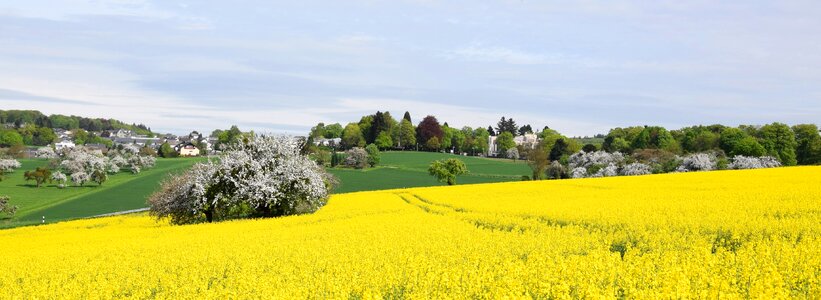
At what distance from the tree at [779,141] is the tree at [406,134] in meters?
86.1

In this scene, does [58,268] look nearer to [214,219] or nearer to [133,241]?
[133,241]

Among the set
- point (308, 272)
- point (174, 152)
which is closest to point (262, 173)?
point (308, 272)

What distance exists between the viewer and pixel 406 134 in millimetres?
161250

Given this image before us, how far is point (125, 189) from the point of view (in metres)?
78.7

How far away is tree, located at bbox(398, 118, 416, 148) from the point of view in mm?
161250

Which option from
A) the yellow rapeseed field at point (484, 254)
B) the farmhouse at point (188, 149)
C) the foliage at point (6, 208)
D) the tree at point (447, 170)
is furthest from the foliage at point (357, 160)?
the farmhouse at point (188, 149)

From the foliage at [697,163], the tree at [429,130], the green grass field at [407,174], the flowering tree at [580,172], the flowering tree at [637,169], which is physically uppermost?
the tree at [429,130]

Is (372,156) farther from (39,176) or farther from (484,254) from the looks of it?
(484,254)

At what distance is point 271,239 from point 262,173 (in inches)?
643

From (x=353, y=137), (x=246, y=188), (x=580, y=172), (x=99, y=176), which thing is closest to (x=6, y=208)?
(x=99, y=176)

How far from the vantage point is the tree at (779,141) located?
290 ft

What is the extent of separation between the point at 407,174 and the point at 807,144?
62.3 metres

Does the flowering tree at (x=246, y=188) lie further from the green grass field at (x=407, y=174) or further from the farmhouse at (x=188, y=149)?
the farmhouse at (x=188, y=149)

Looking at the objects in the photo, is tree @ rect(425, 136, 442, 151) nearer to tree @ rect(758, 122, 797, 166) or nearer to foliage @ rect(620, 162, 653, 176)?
tree @ rect(758, 122, 797, 166)
